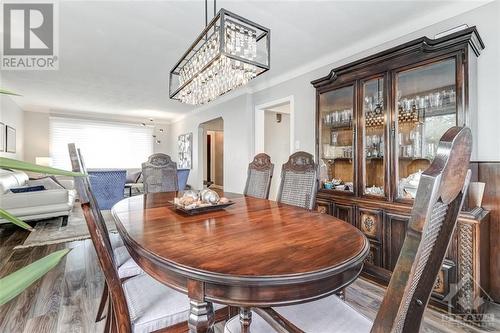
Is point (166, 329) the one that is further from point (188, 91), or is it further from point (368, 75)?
point (368, 75)

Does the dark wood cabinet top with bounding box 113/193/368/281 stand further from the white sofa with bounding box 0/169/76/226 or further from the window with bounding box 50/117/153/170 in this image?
the window with bounding box 50/117/153/170

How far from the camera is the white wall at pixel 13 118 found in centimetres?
470

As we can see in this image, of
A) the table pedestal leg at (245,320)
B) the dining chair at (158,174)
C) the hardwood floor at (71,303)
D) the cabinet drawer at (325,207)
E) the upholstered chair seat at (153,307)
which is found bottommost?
the hardwood floor at (71,303)

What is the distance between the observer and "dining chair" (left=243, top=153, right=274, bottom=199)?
2.50 meters

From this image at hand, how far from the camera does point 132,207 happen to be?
189 centimetres

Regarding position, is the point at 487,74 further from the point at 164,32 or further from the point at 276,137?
the point at 276,137

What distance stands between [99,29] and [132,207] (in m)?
1.92

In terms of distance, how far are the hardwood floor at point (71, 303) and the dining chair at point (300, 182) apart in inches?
34.1

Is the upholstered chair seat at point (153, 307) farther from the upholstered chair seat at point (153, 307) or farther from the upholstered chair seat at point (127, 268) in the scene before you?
the upholstered chair seat at point (127, 268)

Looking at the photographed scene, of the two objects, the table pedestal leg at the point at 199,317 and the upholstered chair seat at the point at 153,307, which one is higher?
the table pedestal leg at the point at 199,317

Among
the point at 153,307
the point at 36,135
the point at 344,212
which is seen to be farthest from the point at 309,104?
the point at 36,135

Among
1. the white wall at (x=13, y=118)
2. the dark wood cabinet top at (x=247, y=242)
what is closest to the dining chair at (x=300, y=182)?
the dark wood cabinet top at (x=247, y=242)

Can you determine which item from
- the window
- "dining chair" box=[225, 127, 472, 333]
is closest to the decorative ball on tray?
"dining chair" box=[225, 127, 472, 333]

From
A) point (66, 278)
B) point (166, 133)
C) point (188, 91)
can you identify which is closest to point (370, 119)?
point (188, 91)
